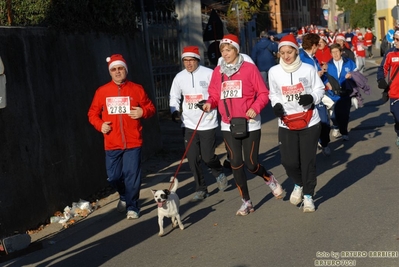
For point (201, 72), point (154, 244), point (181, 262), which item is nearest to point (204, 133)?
point (201, 72)

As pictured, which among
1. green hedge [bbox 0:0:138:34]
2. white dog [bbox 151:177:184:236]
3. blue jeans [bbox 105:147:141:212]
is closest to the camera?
white dog [bbox 151:177:184:236]

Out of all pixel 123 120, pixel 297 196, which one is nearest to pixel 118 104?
pixel 123 120

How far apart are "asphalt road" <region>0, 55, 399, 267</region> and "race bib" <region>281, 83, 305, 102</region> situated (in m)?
1.26

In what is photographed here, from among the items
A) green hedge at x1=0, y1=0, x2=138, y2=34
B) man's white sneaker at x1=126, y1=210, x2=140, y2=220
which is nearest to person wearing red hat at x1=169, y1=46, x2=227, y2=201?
man's white sneaker at x1=126, y1=210, x2=140, y2=220

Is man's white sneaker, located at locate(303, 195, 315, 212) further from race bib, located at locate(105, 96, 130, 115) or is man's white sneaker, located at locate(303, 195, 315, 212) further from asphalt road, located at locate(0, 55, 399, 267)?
race bib, located at locate(105, 96, 130, 115)

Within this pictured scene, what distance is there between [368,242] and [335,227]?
0.77m

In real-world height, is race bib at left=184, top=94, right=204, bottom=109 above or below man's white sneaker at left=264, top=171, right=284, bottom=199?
above

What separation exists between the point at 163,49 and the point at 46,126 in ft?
32.1

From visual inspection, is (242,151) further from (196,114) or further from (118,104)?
(118,104)

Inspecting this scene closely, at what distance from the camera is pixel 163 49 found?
1933 centimetres

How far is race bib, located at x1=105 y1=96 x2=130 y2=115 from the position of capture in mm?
9172

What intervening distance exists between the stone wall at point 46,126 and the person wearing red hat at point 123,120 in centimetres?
79

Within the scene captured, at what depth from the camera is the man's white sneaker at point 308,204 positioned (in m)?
8.73

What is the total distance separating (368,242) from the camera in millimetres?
7188
